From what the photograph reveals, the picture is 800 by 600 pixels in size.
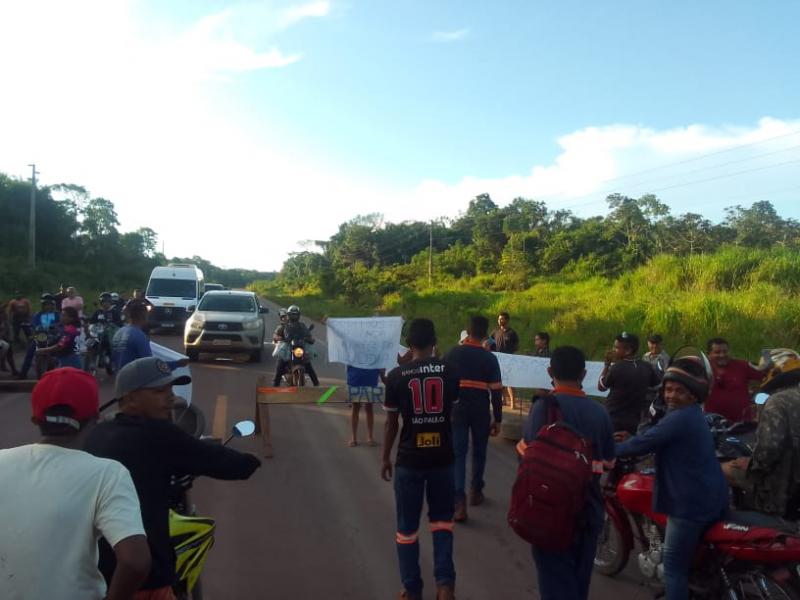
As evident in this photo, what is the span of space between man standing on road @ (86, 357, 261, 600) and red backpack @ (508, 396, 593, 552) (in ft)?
4.61

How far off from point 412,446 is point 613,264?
108 feet

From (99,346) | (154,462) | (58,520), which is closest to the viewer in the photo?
(58,520)

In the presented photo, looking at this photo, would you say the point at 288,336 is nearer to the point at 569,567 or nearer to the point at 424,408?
the point at 424,408

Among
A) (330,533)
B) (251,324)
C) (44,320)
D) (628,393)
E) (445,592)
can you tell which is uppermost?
(44,320)

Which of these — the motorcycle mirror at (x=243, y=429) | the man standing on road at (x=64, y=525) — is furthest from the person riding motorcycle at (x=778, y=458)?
the man standing on road at (x=64, y=525)

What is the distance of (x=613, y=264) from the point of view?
116 feet

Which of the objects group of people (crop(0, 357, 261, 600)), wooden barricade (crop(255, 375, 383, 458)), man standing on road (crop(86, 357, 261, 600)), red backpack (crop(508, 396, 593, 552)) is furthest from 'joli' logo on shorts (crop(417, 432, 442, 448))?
wooden barricade (crop(255, 375, 383, 458))

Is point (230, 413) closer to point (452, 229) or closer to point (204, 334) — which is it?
point (204, 334)

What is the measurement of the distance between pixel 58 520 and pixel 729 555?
11.5ft

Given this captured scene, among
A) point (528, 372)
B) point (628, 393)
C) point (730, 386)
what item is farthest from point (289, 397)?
point (730, 386)

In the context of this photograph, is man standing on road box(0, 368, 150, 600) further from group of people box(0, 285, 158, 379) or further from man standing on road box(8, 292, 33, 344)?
man standing on road box(8, 292, 33, 344)

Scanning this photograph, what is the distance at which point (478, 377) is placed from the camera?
20.8ft

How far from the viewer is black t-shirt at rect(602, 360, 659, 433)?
6.60 meters

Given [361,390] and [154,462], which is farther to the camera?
[361,390]
